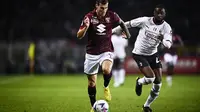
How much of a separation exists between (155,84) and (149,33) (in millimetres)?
1393

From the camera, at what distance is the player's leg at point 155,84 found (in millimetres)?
11375

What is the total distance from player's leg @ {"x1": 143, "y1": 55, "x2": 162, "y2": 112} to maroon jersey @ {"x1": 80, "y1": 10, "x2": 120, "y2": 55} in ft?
5.46

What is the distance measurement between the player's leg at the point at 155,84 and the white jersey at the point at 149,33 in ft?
1.00

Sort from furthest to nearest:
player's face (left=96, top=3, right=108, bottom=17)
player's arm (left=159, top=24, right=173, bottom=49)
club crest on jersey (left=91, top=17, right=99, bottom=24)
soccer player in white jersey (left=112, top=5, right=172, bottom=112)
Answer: soccer player in white jersey (left=112, top=5, right=172, bottom=112) → player's arm (left=159, top=24, right=173, bottom=49) → club crest on jersey (left=91, top=17, right=99, bottom=24) → player's face (left=96, top=3, right=108, bottom=17)

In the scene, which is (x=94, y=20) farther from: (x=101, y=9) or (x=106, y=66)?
(x=106, y=66)

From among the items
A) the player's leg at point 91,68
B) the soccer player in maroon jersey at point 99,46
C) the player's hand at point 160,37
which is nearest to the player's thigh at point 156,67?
the player's hand at point 160,37

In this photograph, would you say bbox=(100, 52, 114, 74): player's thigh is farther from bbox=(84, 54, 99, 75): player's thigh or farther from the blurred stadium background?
the blurred stadium background

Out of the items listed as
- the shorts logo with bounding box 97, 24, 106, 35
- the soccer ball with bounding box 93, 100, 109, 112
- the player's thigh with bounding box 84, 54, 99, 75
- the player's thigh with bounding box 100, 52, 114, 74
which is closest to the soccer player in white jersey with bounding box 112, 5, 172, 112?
the shorts logo with bounding box 97, 24, 106, 35

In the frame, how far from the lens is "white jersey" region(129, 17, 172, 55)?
11.5 meters

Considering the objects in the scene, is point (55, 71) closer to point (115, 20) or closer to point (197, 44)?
point (197, 44)

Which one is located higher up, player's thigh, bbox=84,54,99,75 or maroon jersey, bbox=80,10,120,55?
maroon jersey, bbox=80,10,120,55

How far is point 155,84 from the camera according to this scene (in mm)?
11539

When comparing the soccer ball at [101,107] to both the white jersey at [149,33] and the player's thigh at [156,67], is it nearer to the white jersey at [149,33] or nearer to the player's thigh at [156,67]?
the player's thigh at [156,67]

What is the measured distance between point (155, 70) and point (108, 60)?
1.76 m
